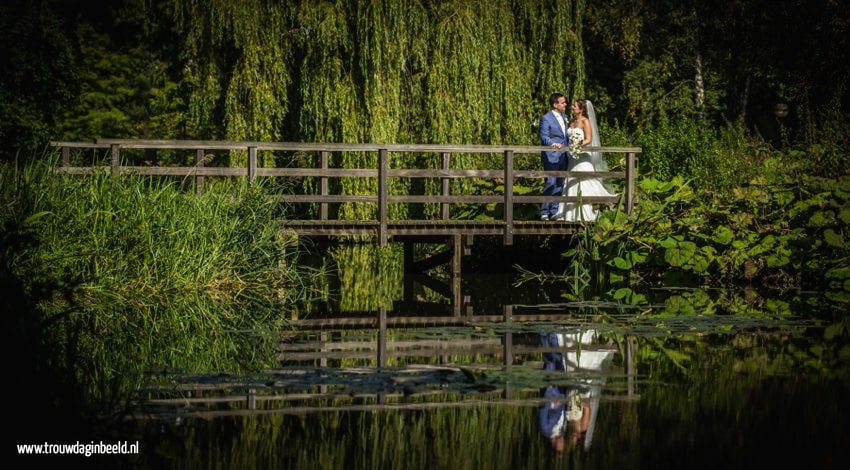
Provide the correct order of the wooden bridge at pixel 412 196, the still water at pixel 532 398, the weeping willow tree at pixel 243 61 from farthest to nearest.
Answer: the weeping willow tree at pixel 243 61 → the wooden bridge at pixel 412 196 → the still water at pixel 532 398

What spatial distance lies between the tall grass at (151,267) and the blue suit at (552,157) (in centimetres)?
512

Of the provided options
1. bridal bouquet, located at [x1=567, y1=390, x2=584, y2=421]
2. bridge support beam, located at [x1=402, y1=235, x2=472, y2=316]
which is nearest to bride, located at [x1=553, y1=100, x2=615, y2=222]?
bridge support beam, located at [x1=402, y1=235, x2=472, y2=316]

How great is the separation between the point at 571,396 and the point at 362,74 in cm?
1321

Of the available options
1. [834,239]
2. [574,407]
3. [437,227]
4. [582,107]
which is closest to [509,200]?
[437,227]

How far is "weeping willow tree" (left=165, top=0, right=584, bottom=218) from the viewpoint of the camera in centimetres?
1988

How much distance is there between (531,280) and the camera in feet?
57.0

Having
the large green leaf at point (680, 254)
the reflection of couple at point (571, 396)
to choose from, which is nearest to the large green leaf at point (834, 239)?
the large green leaf at point (680, 254)

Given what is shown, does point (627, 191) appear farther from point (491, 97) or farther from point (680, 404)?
point (680, 404)

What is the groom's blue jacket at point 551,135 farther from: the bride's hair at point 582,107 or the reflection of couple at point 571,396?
the reflection of couple at point 571,396

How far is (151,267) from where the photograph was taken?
39.8 feet

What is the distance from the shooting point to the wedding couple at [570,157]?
18031 mm

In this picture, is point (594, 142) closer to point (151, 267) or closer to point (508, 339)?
point (151, 267)

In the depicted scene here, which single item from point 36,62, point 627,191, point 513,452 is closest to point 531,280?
point 627,191

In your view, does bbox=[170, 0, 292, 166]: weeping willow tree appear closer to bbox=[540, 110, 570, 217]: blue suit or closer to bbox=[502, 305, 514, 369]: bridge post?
bbox=[540, 110, 570, 217]: blue suit
